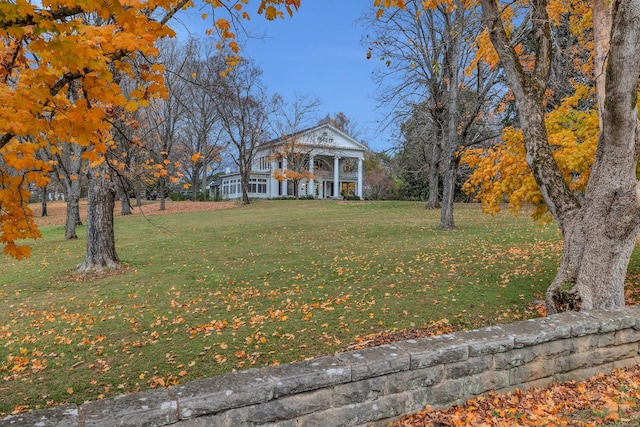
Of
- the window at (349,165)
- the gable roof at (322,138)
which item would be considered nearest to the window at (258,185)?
the gable roof at (322,138)

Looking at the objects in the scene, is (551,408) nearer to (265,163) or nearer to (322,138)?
(322,138)

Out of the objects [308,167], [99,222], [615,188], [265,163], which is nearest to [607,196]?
[615,188]

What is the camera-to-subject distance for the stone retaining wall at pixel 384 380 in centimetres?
231

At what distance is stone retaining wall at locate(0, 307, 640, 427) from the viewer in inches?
91.0

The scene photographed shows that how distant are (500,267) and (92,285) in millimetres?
8682

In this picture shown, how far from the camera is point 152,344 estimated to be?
5355 millimetres

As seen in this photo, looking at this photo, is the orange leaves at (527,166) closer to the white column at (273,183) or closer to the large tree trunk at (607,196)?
the large tree trunk at (607,196)

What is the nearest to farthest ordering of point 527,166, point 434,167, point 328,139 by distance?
1. point 527,166
2. point 434,167
3. point 328,139

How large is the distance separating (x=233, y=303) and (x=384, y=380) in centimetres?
458

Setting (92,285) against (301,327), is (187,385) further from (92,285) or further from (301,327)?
(92,285)

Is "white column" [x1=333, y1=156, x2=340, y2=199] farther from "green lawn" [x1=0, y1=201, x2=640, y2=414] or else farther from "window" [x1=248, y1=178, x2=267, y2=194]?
"green lawn" [x1=0, y1=201, x2=640, y2=414]

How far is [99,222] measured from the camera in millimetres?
9898

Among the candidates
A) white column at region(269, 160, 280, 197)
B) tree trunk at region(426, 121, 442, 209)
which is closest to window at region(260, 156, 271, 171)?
white column at region(269, 160, 280, 197)

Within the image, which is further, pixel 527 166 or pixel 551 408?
pixel 527 166
